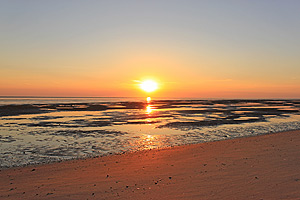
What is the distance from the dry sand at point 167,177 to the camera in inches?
286

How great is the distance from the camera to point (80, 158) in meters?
12.4

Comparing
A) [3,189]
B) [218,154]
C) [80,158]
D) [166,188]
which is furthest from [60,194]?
[218,154]

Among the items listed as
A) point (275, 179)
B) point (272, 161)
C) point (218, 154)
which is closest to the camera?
point (275, 179)

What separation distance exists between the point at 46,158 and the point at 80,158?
1.73m

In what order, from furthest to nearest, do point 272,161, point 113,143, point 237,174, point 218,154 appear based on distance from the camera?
point 113,143
point 218,154
point 272,161
point 237,174

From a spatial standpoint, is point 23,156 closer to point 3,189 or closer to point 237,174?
point 3,189

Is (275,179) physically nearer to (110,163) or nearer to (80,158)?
(110,163)

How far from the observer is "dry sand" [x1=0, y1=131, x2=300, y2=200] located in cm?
726

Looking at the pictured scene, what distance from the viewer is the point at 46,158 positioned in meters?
12.4

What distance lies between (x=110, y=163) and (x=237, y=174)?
211 inches

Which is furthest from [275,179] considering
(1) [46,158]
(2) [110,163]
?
(1) [46,158]

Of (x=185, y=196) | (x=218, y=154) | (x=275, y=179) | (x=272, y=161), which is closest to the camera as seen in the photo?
(x=185, y=196)

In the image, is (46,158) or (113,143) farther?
(113,143)

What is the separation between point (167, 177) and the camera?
8.76 metres
